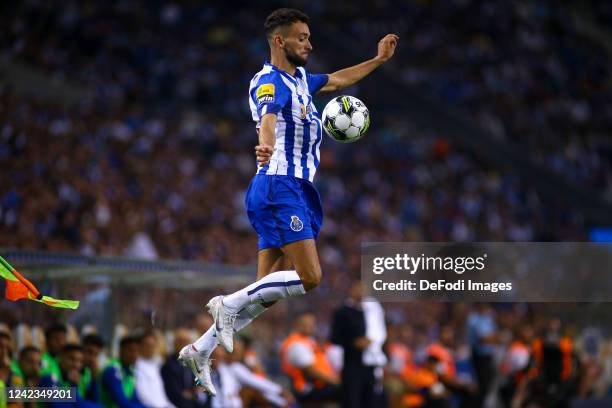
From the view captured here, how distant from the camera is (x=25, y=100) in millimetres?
18641

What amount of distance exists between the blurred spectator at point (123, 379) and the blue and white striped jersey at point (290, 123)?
361 centimetres

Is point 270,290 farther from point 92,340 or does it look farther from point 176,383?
point 176,383

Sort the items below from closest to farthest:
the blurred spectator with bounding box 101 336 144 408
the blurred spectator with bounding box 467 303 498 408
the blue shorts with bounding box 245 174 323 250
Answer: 1. the blue shorts with bounding box 245 174 323 250
2. the blurred spectator with bounding box 101 336 144 408
3. the blurred spectator with bounding box 467 303 498 408

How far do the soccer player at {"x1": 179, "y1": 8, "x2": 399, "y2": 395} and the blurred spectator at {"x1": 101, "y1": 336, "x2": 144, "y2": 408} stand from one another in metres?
2.94

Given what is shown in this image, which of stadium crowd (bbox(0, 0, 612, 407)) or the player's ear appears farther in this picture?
stadium crowd (bbox(0, 0, 612, 407))

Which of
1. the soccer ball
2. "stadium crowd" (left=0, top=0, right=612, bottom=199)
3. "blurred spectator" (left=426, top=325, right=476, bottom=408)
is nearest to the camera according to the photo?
the soccer ball

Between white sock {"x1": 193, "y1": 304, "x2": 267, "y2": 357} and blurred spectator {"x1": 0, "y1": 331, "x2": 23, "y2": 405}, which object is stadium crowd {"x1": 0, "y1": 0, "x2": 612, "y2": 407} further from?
white sock {"x1": 193, "y1": 304, "x2": 267, "y2": 357}

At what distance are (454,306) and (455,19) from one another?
12651 millimetres

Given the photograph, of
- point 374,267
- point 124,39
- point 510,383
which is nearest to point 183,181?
point 124,39

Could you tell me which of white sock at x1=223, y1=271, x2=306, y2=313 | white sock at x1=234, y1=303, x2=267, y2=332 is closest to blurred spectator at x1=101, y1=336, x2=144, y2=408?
white sock at x1=234, y1=303, x2=267, y2=332

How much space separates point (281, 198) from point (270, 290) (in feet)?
1.94

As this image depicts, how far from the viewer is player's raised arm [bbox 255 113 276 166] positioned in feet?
21.2

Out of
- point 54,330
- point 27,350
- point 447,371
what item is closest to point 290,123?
point 27,350

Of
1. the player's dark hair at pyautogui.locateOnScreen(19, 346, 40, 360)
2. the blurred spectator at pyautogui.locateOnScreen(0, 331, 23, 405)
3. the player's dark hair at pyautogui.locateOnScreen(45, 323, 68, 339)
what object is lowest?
the blurred spectator at pyautogui.locateOnScreen(0, 331, 23, 405)
